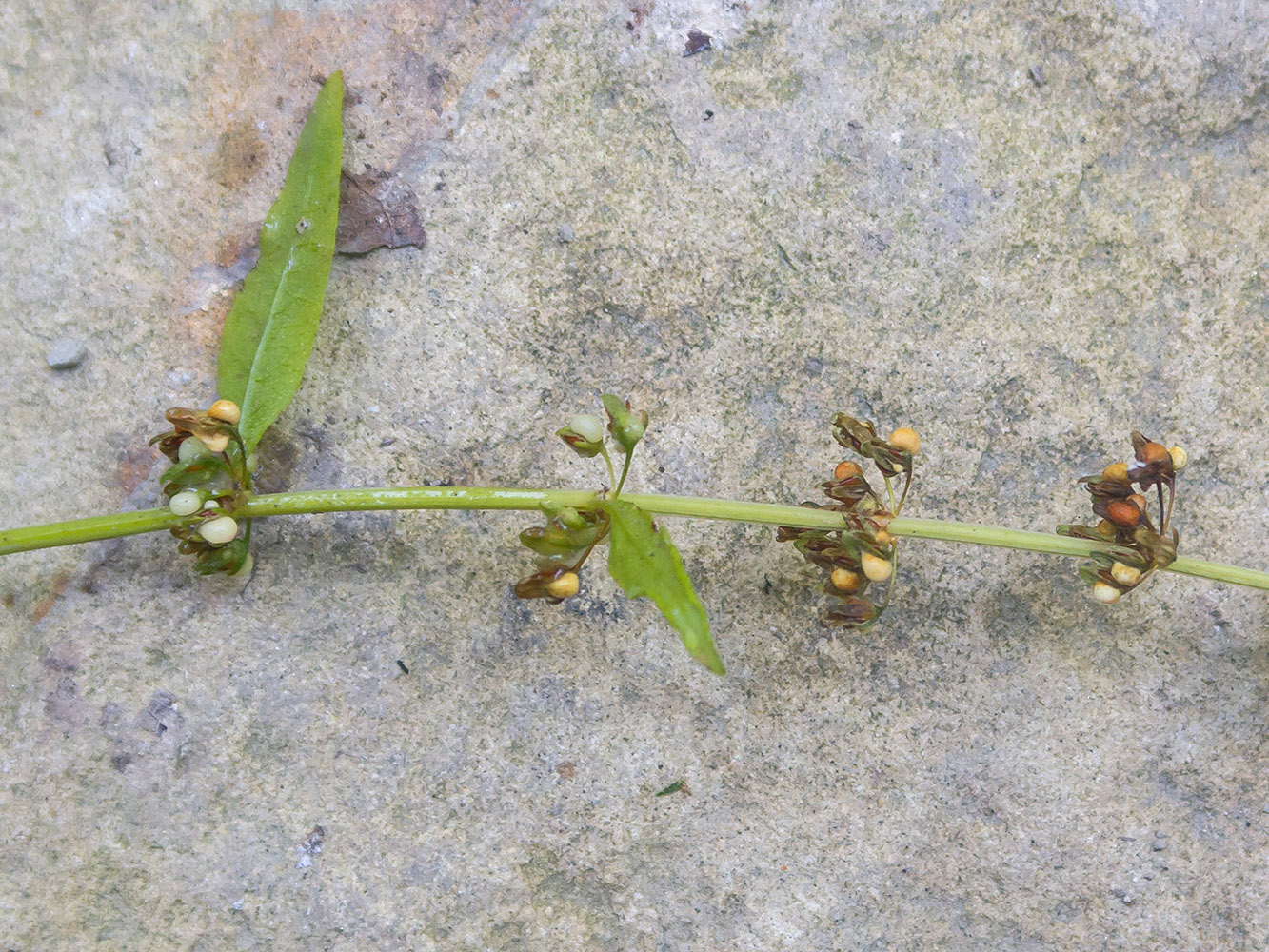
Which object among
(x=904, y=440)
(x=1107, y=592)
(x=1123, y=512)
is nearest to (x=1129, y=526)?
(x=1123, y=512)

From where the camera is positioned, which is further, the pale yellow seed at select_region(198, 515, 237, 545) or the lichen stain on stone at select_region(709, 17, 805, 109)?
the lichen stain on stone at select_region(709, 17, 805, 109)

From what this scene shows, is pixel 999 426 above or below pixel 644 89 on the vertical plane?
below

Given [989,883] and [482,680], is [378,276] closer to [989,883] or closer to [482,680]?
[482,680]

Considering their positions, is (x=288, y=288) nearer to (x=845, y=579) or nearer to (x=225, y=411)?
(x=225, y=411)

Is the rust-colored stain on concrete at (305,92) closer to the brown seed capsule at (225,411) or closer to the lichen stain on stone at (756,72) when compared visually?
the brown seed capsule at (225,411)

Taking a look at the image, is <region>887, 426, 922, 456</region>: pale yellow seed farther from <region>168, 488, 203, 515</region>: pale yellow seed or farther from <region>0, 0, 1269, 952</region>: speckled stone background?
<region>168, 488, 203, 515</region>: pale yellow seed

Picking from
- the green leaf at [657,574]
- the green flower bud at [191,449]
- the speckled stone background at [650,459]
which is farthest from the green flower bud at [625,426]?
the green flower bud at [191,449]

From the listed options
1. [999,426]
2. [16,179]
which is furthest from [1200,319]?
[16,179]

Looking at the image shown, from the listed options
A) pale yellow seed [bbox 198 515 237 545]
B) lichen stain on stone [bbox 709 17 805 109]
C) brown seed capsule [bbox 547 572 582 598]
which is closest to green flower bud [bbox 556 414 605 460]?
brown seed capsule [bbox 547 572 582 598]
